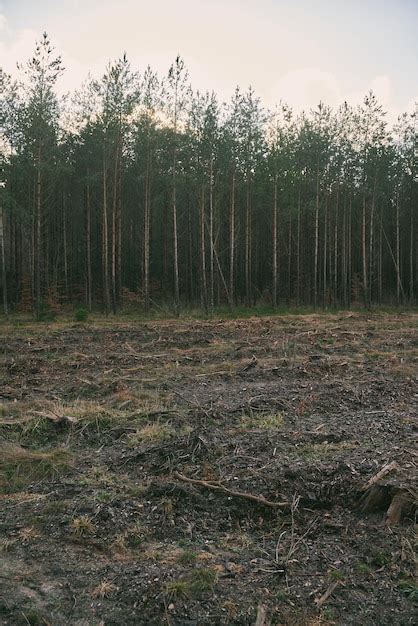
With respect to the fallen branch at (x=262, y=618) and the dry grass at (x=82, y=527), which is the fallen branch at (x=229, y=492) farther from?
the fallen branch at (x=262, y=618)

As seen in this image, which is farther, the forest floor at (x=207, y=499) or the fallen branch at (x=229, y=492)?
the fallen branch at (x=229, y=492)

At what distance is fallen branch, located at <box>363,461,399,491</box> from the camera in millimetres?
4349

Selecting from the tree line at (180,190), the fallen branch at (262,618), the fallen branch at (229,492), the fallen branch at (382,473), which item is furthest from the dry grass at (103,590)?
the tree line at (180,190)

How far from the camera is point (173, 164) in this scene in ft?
77.3

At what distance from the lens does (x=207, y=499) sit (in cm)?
446

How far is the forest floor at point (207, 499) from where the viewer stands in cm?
313

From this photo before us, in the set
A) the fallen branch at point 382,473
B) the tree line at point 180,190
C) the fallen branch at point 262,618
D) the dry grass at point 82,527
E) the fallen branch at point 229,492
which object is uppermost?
the tree line at point 180,190

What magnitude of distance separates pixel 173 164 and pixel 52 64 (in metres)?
6.77

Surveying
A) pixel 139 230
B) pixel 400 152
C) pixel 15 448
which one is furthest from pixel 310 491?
pixel 139 230

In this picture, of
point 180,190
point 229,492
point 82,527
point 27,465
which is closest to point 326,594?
point 229,492

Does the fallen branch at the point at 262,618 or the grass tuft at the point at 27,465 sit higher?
the grass tuft at the point at 27,465

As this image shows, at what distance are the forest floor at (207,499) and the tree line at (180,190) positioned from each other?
1504 cm

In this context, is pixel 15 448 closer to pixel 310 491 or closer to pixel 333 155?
pixel 310 491

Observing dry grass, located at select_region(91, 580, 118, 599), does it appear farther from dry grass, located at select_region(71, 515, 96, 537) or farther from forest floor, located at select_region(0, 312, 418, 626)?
dry grass, located at select_region(71, 515, 96, 537)
